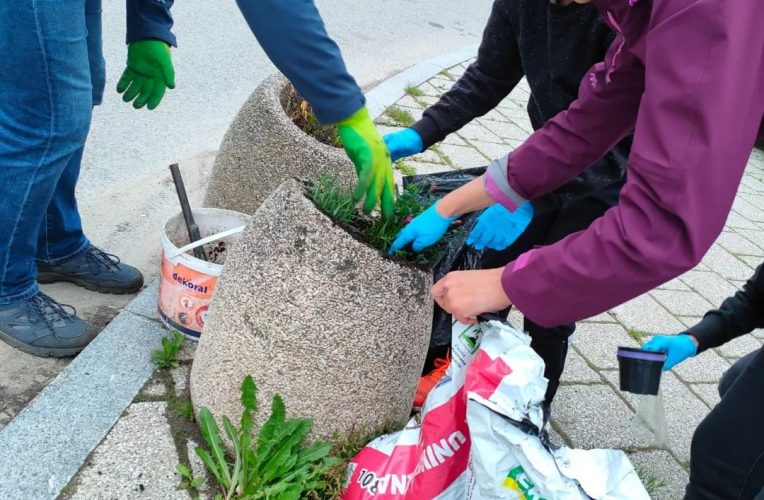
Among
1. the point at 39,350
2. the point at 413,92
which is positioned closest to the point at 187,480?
the point at 39,350

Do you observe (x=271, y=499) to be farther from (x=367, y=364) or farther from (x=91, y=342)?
(x=91, y=342)

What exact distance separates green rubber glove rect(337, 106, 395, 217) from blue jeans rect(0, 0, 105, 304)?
0.89m

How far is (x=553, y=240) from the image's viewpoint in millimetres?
2402

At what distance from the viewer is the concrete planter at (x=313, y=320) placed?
1.87 metres

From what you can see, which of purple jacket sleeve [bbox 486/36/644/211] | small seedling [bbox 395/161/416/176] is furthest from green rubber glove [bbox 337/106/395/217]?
small seedling [bbox 395/161/416/176]

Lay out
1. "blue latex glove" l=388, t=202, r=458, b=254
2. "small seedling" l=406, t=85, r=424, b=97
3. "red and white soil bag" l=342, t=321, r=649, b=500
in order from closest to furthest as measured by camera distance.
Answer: "red and white soil bag" l=342, t=321, r=649, b=500 → "blue latex glove" l=388, t=202, r=458, b=254 → "small seedling" l=406, t=85, r=424, b=97

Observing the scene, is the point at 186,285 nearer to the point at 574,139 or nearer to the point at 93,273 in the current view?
the point at 93,273

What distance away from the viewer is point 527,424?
4.97 feet

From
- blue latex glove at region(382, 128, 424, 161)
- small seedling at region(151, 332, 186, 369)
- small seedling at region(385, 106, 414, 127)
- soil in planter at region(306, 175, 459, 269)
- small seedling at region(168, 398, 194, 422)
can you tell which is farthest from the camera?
small seedling at region(385, 106, 414, 127)

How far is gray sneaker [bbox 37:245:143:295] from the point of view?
2871 mm

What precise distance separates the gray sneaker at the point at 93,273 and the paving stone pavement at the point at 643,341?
175cm

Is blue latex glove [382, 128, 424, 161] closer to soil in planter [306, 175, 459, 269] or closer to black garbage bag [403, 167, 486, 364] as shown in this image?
black garbage bag [403, 167, 486, 364]

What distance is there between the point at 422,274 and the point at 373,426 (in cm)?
48

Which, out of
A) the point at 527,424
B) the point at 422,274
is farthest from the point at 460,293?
the point at 422,274
